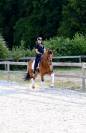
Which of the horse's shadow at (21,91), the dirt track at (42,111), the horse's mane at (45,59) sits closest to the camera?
A: the dirt track at (42,111)

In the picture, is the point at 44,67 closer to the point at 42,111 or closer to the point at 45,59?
the point at 45,59

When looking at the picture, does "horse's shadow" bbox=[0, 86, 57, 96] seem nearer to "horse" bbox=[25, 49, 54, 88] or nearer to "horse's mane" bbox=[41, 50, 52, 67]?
Answer: "horse" bbox=[25, 49, 54, 88]

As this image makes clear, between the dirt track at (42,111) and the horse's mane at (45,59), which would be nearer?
the dirt track at (42,111)

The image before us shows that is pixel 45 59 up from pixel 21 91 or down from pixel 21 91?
up

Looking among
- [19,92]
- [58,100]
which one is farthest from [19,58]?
[58,100]

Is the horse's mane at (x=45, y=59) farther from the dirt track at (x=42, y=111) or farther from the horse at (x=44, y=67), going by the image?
the dirt track at (x=42, y=111)

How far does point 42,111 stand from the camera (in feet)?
53.0

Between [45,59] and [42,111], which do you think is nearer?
[42,111]

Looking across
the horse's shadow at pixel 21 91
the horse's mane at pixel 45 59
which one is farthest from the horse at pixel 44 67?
the horse's shadow at pixel 21 91

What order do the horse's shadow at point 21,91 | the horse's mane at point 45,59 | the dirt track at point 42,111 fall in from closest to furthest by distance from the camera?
the dirt track at point 42,111 < the horse's shadow at point 21,91 < the horse's mane at point 45,59

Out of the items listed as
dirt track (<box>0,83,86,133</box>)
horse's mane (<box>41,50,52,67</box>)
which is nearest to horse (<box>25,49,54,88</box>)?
horse's mane (<box>41,50,52,67</box>)

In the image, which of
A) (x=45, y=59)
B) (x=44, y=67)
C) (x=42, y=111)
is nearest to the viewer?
(x=42, y=111)

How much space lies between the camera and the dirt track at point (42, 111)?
12875mm

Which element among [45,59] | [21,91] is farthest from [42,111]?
[45,59]
